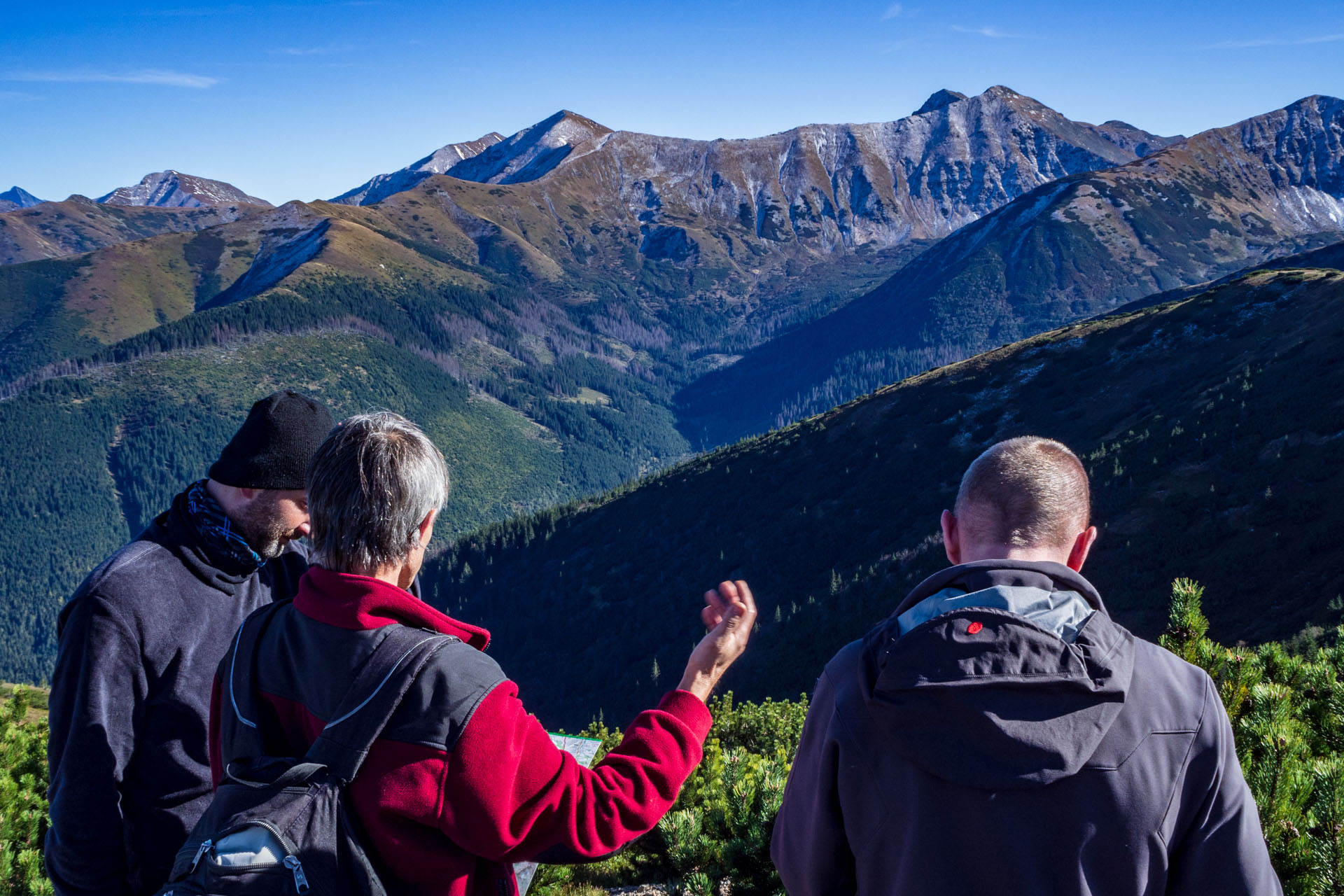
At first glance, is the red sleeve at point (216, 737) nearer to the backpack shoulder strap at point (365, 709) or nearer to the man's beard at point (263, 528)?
the backpack shoulder strap at point (365, 709)

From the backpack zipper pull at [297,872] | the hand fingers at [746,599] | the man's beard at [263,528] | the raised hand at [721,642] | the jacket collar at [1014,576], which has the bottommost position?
the backpack zipper pull at [297,872]

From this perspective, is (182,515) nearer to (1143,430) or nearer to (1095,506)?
(1095,506)

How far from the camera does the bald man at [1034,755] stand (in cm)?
299

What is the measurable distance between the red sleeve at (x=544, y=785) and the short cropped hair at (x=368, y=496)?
85cm

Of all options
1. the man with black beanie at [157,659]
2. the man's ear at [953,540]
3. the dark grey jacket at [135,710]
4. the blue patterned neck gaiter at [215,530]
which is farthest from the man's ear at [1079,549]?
the dark grey jacket at [135,710]

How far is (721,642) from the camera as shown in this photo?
3.76m

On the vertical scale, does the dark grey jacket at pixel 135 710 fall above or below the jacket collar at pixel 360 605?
below

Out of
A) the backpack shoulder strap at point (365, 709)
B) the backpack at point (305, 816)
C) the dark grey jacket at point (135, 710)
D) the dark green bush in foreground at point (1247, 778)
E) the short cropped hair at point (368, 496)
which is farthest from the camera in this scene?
the dark grey jacket at point (135, 710)

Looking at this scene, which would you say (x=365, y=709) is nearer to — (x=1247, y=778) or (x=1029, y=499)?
(x=1029, y=499)

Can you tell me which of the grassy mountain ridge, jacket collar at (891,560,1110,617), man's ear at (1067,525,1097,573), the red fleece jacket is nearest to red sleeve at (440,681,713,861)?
the red fleece jacket

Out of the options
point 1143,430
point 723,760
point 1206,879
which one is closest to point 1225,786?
point 1206,879

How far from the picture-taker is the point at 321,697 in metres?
3.15

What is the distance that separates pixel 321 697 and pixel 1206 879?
3.50 metres

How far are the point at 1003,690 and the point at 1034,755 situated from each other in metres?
0.25
